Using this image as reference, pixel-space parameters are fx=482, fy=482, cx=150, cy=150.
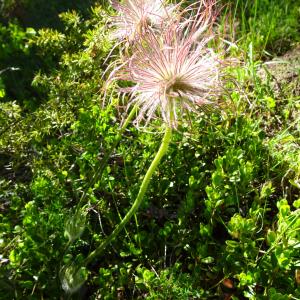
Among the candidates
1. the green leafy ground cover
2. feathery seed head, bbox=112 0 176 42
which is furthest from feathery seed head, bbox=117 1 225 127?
feathery seed head, bbox=112 0 176 42

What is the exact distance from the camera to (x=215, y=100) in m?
1.68

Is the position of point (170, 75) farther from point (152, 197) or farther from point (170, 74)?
point (152, 197)

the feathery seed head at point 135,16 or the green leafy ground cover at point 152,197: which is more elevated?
the feathery seed head at point 135,16

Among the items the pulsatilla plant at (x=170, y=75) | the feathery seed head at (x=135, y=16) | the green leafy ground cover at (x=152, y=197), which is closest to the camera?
the pulsatilla plant at (x=170, y=75)

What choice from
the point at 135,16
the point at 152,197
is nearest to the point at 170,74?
the point at 135,16

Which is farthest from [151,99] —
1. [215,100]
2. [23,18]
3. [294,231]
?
[23,18]

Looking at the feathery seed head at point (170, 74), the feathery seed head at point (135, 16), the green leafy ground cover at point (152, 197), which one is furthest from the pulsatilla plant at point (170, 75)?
the feathery seed head at point (135, 16)

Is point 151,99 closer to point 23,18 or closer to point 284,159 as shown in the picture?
point 284,159

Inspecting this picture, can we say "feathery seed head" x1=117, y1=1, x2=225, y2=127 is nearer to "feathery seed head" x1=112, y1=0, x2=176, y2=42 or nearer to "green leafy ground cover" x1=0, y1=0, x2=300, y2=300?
"green leafy ground cover" x1=0, y1=0, x2=300, y2=300

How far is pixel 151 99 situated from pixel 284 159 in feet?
2.82

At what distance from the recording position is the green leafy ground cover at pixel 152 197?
173 centimetres

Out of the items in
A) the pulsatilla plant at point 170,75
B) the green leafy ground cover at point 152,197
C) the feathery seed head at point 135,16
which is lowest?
the green leafy ground cover at point 152,197

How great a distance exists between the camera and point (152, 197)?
6.99ft

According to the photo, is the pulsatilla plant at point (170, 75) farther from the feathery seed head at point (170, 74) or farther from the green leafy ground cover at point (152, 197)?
the green leafy ground cover at point (152, 197)
